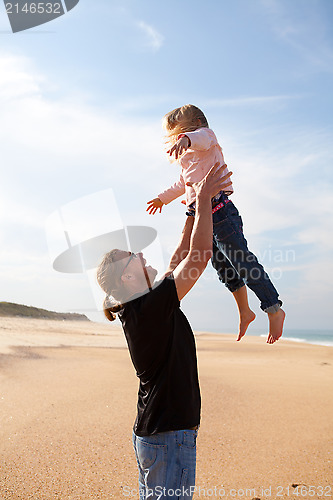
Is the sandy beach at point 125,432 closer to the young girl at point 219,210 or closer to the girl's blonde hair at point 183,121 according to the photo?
the young girl at point 219,210

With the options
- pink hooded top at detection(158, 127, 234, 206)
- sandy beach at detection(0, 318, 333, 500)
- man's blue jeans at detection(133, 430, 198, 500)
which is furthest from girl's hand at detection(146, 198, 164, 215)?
sandy beach at detection(0, 318, 333, 500)

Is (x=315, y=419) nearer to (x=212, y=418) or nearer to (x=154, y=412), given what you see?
(x=212, y=418)

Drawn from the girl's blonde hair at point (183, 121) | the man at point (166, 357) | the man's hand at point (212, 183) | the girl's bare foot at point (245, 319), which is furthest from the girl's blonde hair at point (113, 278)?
the girl's bare foot at point (245, 319)

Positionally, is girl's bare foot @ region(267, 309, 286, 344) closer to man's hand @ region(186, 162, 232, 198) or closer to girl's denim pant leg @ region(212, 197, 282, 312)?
girl's denim pant leg @ region(212, 197, 282, 312)

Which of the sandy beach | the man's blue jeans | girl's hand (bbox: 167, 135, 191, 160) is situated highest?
girl's hand (bbox: 167, 135, 191, 160)

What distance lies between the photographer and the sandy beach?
4.44 m

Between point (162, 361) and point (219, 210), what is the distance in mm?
942

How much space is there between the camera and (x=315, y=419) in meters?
6.31

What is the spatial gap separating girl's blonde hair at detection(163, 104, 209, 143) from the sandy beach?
11.0ft

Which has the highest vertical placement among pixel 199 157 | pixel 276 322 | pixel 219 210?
pixel 199 157

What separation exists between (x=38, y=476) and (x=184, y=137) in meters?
3.72

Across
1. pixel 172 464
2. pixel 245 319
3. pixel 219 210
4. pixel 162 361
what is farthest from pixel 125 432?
pixel 219 210

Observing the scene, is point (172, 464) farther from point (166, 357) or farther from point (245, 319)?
point (245, 319)

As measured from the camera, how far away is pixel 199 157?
9.05 ft
